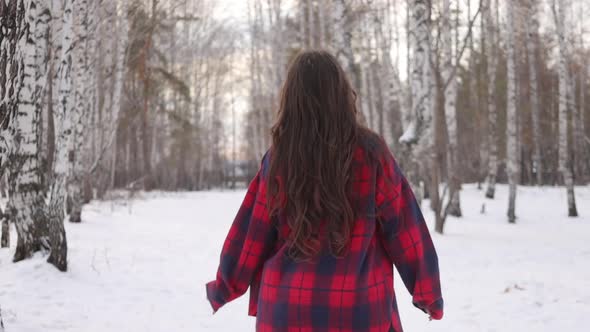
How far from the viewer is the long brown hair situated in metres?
1.67

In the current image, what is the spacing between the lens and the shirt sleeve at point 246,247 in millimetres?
1818

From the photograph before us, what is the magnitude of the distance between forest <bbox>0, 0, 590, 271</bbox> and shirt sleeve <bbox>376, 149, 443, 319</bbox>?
9.9 inches

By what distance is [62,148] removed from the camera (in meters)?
6.20

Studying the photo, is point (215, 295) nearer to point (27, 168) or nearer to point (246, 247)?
point (246, 247)

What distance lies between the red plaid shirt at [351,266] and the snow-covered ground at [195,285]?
275 cm

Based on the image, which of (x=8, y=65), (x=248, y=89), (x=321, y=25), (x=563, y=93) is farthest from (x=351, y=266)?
(x=248, y=89)

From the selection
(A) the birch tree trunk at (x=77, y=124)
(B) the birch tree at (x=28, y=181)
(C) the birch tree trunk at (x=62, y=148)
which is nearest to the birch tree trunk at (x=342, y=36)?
(A) the birch tree trunk at (x=77, y=124)

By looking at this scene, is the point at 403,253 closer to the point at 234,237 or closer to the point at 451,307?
the point at 234,237

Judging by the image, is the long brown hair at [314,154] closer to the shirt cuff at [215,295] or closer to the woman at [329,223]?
the woman at [329,223]

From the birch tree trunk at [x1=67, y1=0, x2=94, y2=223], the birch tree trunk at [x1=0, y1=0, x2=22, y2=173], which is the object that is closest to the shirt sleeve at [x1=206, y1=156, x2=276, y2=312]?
the birch tree trunk at [x1=0, y1=0, x2=22, y2=173]

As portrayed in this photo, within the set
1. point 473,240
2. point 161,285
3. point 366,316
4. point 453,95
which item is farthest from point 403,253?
point 453,95

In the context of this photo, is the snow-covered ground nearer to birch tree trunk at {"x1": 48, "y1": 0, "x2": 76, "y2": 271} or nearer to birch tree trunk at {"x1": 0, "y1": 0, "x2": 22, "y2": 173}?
birch tree trunk at {"x1": 48, "y1": 0, "x2": 76, "y2": 271}

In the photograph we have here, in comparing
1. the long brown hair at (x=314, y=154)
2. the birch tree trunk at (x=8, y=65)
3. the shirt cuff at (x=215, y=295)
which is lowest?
the shirt cuff at (x=215, y=295)

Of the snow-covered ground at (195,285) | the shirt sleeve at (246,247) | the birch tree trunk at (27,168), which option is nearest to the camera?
the shirt sleeve at (246,247)
